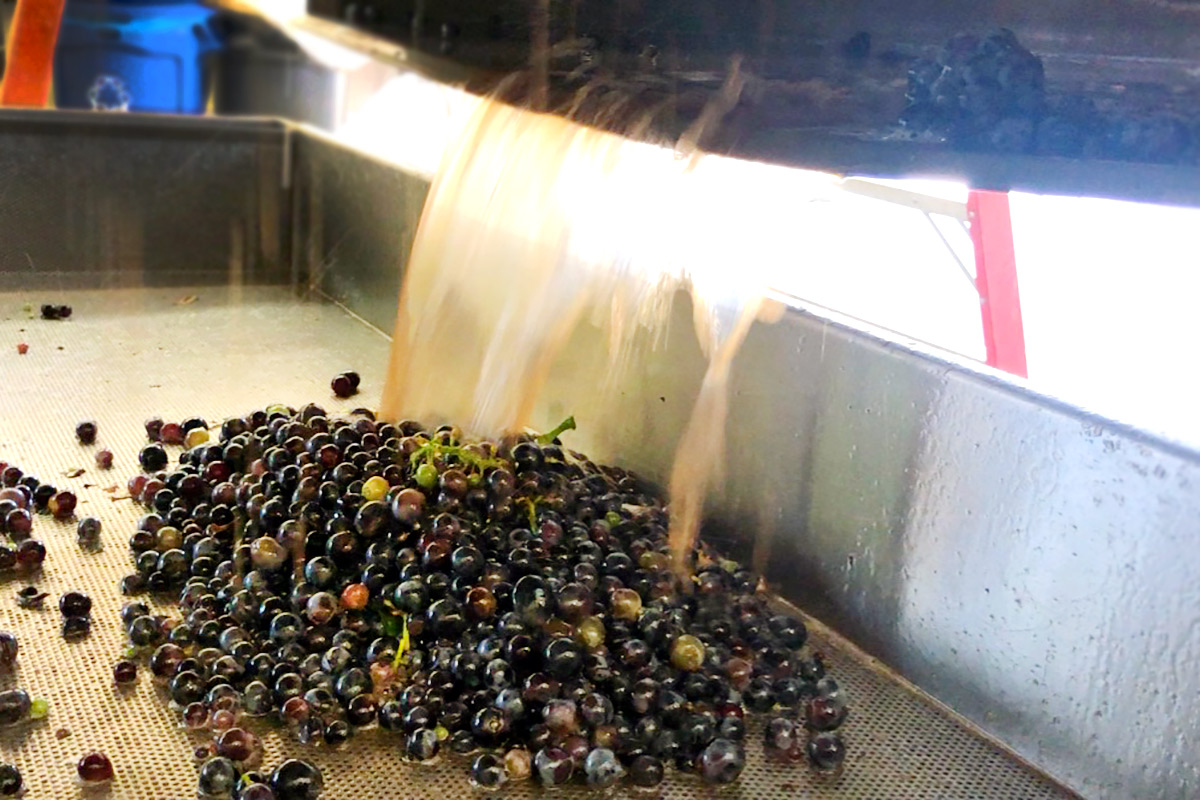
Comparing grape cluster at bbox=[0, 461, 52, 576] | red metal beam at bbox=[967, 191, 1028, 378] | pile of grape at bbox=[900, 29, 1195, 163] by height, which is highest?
pile of grape at bbox=[900, 29, 1195, 163]

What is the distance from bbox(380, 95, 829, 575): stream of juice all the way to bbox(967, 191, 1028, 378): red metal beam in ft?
1.39

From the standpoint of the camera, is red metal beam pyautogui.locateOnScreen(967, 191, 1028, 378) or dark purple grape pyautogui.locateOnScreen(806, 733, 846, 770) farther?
red metal beam pyautogui.locateOnScreen(967, 191, 1028, 378)

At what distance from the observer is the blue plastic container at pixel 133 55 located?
4.23 meters

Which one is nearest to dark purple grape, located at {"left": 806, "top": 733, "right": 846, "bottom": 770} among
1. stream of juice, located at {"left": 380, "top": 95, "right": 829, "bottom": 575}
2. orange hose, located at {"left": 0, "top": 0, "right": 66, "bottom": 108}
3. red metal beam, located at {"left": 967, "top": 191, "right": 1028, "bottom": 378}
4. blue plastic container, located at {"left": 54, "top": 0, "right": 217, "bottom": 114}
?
stream of juice, located at {"left": 380, "top": 95, "right": 829, "bottom": 575}

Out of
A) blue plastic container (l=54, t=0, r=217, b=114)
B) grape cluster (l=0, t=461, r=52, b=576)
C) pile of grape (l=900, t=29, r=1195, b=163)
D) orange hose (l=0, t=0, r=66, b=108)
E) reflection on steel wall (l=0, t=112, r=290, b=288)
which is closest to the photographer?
pile of grape (l=900, t=29, r=1195, b=163)

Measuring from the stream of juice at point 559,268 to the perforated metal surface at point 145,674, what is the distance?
12.0 inches

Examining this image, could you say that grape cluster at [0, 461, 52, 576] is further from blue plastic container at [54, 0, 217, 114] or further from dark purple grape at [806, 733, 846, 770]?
blue plastic container at [54, 0, 217, 114]

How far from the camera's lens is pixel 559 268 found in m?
1.47

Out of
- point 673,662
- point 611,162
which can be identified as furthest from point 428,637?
point 611,162

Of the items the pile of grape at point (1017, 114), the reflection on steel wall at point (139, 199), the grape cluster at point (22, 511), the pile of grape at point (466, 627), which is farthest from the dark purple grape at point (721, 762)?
the reflection on steel wall at point (139, 199)

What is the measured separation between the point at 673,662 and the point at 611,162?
61 centimetres

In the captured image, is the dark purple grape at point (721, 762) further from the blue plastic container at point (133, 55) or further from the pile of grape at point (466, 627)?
the blue plastic container at point (133, 55)

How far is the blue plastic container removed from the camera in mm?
4230

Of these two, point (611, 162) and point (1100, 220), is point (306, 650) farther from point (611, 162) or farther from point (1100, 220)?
point (1100, 220)
